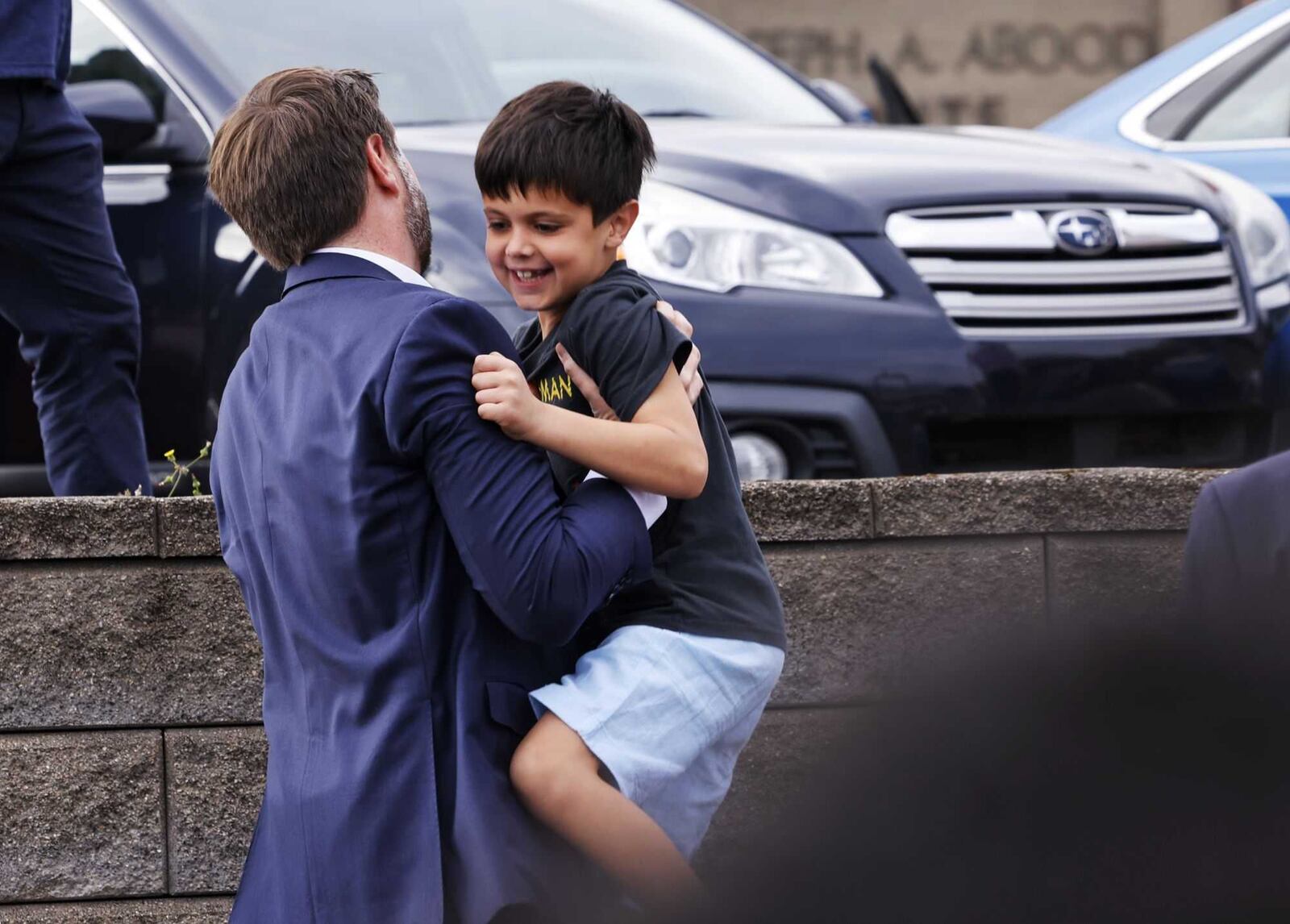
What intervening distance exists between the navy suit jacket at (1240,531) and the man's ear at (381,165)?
1.03m

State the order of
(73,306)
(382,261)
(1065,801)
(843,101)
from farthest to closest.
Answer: (843,101) → (73,306) → (382,261) → (1065,801)

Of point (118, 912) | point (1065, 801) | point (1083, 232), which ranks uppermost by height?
point (1065, 801)

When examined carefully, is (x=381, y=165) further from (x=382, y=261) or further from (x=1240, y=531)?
(x=1240, y=531)

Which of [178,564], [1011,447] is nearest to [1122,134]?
[1011,447]

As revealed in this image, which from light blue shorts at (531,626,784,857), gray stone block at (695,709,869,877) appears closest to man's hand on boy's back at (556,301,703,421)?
light blue shorts at (531,626,784,857)

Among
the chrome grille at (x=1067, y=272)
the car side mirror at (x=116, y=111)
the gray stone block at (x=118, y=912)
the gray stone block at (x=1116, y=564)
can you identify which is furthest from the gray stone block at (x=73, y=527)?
the chrome grille at (x=1067, y=272)

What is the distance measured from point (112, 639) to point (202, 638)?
16cm

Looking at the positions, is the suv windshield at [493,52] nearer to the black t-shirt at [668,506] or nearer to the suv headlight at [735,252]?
the suv headlight at [735,252]

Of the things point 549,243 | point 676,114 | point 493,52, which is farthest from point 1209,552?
point 493,52

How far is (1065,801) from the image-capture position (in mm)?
780

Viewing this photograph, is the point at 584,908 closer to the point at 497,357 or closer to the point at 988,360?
the point at 497,357

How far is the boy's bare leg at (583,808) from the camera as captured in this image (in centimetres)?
203

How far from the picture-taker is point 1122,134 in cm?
600

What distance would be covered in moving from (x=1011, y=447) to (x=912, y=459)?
0.93 ft
